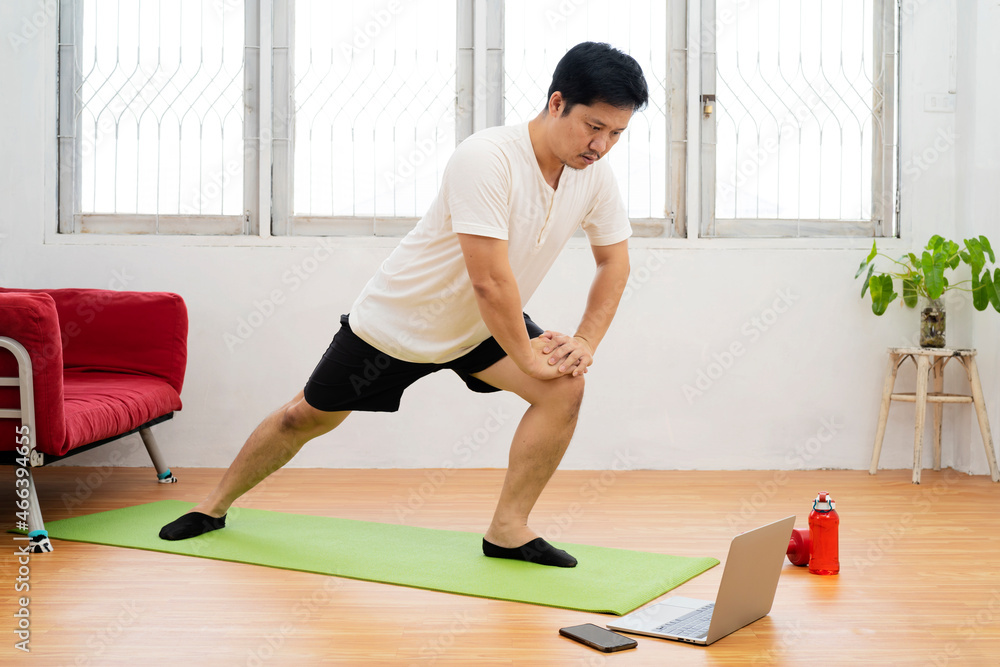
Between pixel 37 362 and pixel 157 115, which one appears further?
pixel 157 115

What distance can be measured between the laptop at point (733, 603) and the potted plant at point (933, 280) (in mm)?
2016

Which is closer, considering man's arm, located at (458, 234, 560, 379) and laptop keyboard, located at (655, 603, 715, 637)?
laptop keyboard, located at (655, 603, 715, 637)

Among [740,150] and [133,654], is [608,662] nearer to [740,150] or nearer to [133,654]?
[133,654]

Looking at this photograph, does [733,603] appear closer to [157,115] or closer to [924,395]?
[924,395]

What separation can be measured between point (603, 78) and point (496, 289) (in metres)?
0.49

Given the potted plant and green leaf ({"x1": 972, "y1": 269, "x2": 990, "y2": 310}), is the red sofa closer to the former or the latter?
the potted plant

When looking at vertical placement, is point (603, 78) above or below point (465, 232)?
above

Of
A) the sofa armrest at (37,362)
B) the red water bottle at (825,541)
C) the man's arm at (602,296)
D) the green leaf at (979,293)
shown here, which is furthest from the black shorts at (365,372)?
the green leaf at (979,293)

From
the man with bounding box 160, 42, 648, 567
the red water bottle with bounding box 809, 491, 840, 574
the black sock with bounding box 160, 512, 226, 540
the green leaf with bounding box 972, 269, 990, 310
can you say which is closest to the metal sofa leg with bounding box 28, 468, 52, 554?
the black sock with bounding box 160, 512, 226, 540

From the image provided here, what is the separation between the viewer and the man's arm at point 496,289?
73.2 inches

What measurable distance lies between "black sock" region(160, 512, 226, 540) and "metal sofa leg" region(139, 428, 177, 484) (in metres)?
0.95

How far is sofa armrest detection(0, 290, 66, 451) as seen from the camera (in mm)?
2193

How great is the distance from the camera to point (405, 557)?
2133mm

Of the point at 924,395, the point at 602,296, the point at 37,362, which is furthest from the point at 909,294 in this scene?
the point at 37,362
